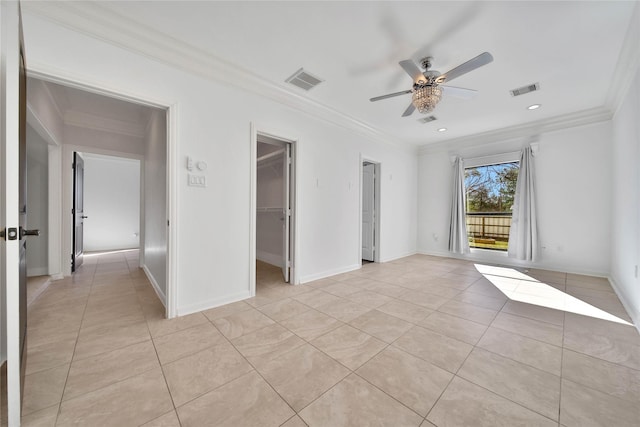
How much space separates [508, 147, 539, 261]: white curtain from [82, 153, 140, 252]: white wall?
9342mm

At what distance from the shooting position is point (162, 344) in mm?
1888

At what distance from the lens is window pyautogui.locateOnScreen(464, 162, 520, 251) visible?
495 cm

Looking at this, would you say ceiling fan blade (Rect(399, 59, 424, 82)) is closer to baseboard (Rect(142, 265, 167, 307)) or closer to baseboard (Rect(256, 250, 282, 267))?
baseboard (Rect(142, 265, 167, 307))

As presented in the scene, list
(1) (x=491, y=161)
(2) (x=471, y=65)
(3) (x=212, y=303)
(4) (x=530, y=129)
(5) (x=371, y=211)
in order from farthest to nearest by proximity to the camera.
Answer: (5) (x=371, y=211) → (1) (x=491, y=161) → (4) (x=530, y=129) → (3) (x=212, y=303) → (2) (x=471, y=65)

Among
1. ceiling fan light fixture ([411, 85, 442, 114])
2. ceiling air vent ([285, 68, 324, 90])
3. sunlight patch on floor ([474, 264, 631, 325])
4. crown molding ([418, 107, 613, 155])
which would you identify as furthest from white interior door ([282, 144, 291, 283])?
crown molding ([418, 107, 613, 155])

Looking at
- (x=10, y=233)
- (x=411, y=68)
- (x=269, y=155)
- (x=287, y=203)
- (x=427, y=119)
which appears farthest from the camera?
(x=269, y=155)

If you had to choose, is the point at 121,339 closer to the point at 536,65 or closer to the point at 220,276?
the point at 220,276

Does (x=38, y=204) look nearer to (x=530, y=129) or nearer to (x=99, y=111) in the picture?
(x=99, y=111)

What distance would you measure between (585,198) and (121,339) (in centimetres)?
656

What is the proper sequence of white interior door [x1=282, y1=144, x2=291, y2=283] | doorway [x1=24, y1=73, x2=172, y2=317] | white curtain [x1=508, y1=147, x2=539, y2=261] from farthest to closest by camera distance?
1. white curtain [x1=508, y1=147, x2=539, y2=261]
2. white interior door [x1=282, y1=144, x2=291, y2=283]
3. doorway [x1=24, y1=73, x2=172, y2=317]

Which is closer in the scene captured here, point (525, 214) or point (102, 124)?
point (102, 124)

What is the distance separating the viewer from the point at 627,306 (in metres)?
2.57

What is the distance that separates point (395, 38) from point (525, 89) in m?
2.24

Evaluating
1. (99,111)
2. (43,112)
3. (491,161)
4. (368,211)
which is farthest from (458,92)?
(99,111)
